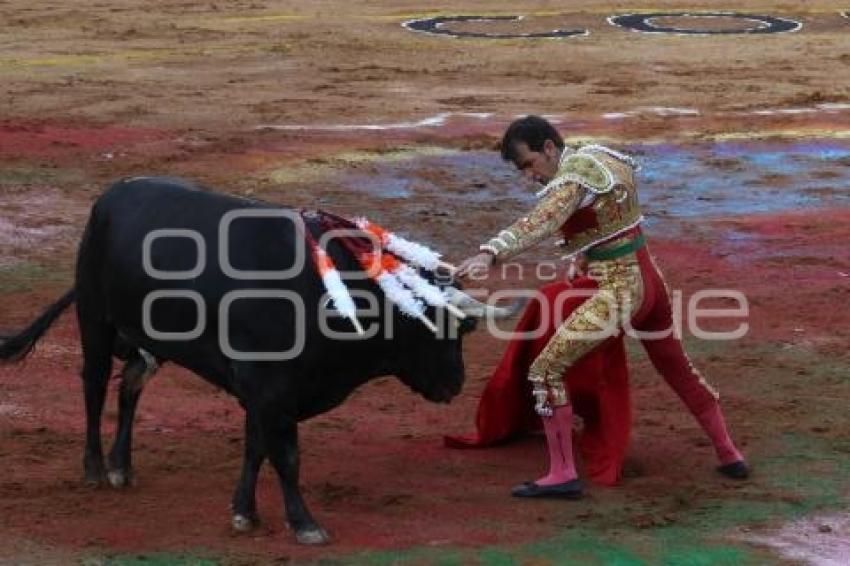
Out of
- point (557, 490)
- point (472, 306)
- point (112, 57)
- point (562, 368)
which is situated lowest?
point (112, 57)

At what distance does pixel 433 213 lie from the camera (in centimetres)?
1255

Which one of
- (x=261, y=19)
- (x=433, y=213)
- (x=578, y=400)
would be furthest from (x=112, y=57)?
(x=578, y=400)

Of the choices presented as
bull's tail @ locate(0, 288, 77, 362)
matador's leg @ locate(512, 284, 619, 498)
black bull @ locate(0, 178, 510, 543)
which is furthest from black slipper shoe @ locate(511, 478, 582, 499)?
bull's tail @ locate(0, 288, 77, 362)

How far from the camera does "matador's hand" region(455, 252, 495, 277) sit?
6051 millimetres

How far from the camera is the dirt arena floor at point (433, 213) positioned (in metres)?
6.39

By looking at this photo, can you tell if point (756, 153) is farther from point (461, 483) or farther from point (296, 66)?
point (461, 483)

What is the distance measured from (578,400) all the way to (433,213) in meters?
5.48

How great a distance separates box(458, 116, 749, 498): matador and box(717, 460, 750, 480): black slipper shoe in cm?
60

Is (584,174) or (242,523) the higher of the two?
(584,174)

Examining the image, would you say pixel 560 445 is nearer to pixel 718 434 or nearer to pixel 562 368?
pixel 562 368

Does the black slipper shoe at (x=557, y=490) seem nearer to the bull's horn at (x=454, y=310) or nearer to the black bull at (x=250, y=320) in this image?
the black bull at (x=250, y=320)

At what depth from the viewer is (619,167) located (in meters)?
6.59

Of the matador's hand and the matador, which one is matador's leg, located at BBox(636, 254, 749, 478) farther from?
the matador's hand

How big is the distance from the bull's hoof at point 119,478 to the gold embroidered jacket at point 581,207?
5.75ft
